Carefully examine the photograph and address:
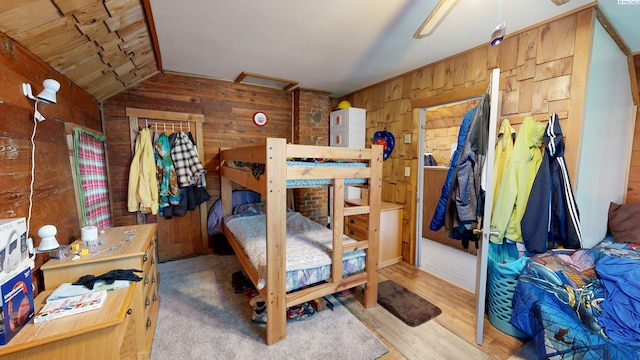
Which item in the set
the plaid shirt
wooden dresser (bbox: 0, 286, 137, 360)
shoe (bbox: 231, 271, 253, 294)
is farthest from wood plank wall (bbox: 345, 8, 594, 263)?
wooden dresser (bbox: 0, 286, 137, 360)

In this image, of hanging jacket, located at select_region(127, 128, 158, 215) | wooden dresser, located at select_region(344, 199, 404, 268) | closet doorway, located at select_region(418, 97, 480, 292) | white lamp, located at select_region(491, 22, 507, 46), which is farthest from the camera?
wooden dresser, located at select_region(344, 199, 404, 268)

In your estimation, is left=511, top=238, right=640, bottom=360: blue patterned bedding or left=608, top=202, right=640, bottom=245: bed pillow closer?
left=511, top=238, right=640, bottom=360: blue patterned bedding

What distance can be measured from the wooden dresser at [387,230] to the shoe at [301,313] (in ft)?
3.86

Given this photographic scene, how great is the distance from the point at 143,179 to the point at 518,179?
150 inches

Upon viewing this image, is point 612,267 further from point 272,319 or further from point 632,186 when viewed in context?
point 272,319

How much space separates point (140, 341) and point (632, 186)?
4771 mm

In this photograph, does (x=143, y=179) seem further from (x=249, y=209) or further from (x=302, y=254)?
(x=302, y=254)

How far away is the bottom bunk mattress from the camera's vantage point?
1907 millimetres

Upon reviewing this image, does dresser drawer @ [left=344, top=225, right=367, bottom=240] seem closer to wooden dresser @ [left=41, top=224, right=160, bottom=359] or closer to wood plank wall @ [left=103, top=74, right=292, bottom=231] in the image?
wood plank wall @ [left=103, top=74, right=292, bottom=231]

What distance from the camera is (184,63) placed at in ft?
9.18

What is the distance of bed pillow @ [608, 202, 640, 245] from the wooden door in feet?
15.3

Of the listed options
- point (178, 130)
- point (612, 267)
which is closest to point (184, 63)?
point (178, 130)

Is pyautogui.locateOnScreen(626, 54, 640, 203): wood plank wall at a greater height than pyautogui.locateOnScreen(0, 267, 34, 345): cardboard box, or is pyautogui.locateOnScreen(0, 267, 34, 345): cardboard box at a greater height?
pyautogui.locateOnScreen(626, 54, 640, 203): wood plank wall

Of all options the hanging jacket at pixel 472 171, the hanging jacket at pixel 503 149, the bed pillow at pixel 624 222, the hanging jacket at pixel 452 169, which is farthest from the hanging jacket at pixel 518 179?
the bed pillow at pixel 624 222
